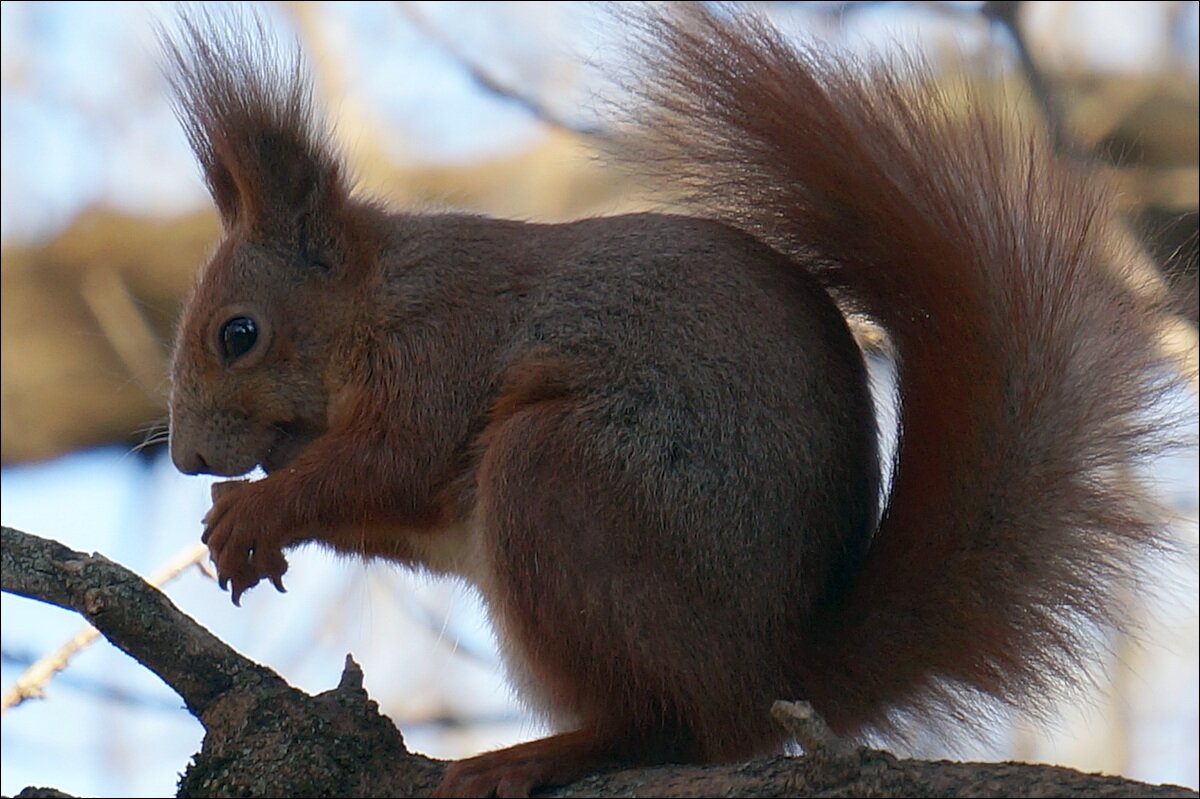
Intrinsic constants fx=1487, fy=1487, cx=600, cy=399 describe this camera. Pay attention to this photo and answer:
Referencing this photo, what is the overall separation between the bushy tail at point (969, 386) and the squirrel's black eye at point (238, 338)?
0.91 metres

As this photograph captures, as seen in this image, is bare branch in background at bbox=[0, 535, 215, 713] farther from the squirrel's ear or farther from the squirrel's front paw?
the squirrel's ear

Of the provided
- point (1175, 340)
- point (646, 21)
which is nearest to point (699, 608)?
point (646, 21)

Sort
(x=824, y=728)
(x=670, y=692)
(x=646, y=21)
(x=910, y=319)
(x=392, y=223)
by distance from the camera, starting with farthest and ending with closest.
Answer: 1. (x=392, y=223)
2. (x=646, y=21)
3. (x=910, y=319)
4. (x=670, y=692)
5. (x=824, y=728)

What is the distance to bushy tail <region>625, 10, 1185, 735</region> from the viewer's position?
2156mm

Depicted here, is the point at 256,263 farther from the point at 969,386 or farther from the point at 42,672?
the point at 969,386

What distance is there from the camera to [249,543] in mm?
2400

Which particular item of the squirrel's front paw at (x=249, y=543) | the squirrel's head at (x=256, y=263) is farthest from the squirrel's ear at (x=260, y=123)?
the squirrel's front paw at (x=249, y=543)

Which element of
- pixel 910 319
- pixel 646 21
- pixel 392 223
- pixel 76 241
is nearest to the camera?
pixel 910 319

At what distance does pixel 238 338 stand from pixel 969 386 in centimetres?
128

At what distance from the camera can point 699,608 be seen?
2146 mm

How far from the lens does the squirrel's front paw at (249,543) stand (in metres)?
2.40

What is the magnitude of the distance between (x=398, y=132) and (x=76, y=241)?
4.03ft

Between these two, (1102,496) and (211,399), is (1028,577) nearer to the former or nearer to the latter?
(1102,496)

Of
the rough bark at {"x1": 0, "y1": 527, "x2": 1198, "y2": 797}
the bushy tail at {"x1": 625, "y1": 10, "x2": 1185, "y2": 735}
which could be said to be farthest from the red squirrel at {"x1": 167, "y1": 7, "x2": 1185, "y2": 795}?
the rough bark at {"x1": 0, "y1": 527, "x2": 1198, "y2": 797}
